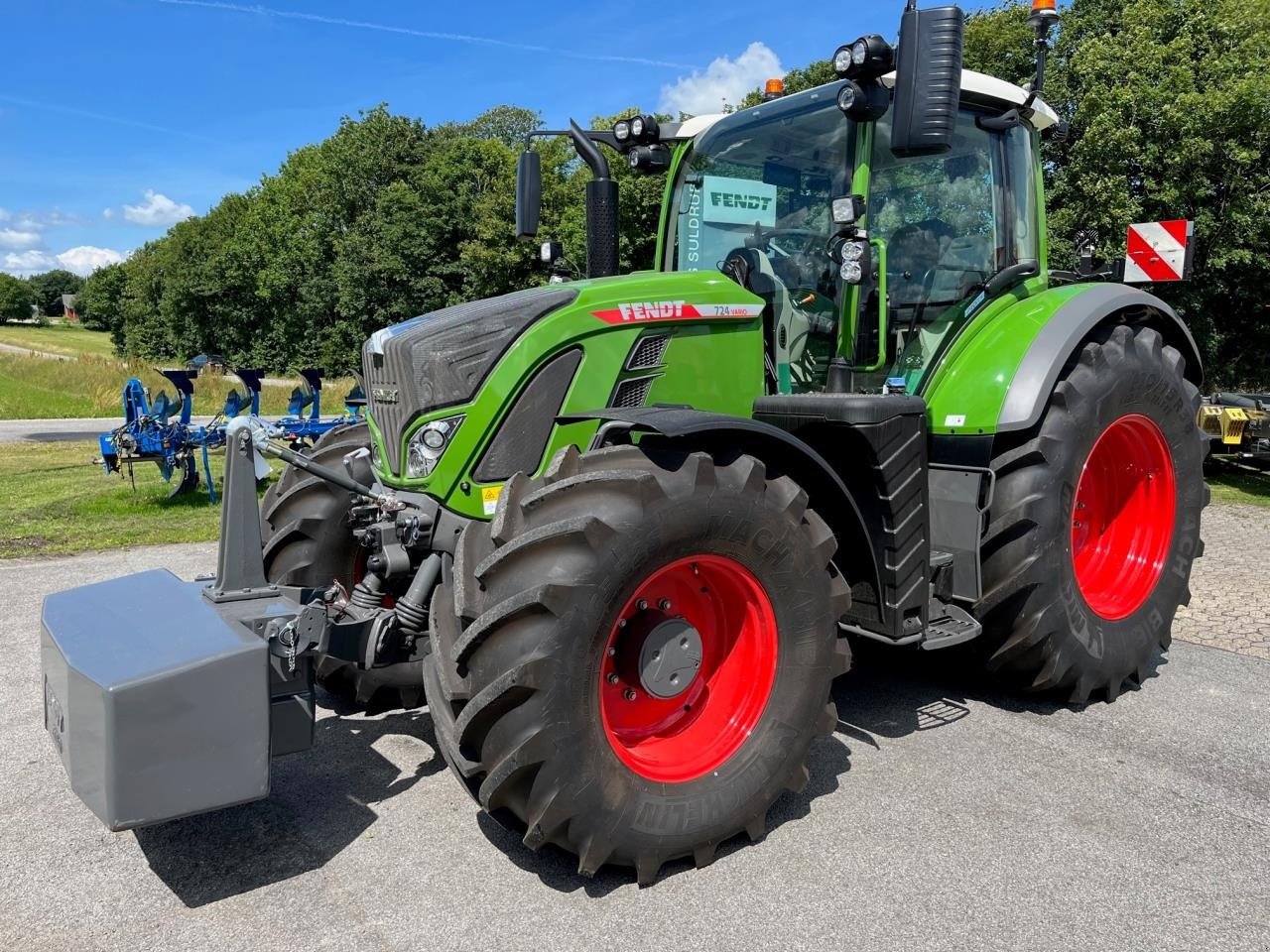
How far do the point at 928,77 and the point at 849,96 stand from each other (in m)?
0.61

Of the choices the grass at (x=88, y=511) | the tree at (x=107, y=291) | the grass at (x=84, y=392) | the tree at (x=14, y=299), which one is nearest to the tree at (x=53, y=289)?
the tree at (x=14, y=299)

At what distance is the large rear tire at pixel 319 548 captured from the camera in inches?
156

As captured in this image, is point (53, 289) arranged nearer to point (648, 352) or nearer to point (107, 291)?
point (107, 291)

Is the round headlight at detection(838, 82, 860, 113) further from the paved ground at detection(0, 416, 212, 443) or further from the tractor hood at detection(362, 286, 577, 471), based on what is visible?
the paved ground at detection(0, 416, 212, 443)

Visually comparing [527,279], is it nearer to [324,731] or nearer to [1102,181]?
[1102,181]

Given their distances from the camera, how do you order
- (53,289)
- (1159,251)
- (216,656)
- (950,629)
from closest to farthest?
1. (216,656)
2. (950,629)
3. (1159,251)
4. (53,289)

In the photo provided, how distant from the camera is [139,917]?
2.62 meters

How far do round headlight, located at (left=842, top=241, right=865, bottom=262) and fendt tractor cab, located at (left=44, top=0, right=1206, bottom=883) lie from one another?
1cm

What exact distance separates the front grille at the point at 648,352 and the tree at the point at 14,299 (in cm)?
11741

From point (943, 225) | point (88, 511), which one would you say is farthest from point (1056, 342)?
point (88, 511)

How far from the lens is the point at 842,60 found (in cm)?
355

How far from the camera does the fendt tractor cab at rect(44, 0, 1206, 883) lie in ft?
8.46

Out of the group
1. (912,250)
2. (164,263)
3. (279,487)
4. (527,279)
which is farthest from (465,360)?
(164,263)

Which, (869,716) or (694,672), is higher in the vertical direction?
(694,672)
